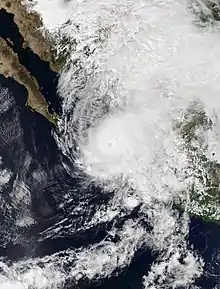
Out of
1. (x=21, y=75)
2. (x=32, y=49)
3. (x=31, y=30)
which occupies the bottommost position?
(x=21, y=75)

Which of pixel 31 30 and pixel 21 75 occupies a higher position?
pixel 31 30

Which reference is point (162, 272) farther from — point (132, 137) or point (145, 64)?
point (145, 64)

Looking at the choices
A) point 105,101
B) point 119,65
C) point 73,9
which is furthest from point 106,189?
point 73,9

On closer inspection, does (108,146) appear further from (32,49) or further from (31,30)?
(31,30)

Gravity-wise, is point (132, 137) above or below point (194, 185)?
above

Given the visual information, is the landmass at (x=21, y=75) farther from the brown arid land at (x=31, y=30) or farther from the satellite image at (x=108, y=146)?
the brown arid land at (x=31, y=30)

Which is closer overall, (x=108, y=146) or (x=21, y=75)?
(x=108, y=146)

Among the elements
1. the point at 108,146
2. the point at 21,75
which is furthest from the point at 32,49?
the point at 108,146
